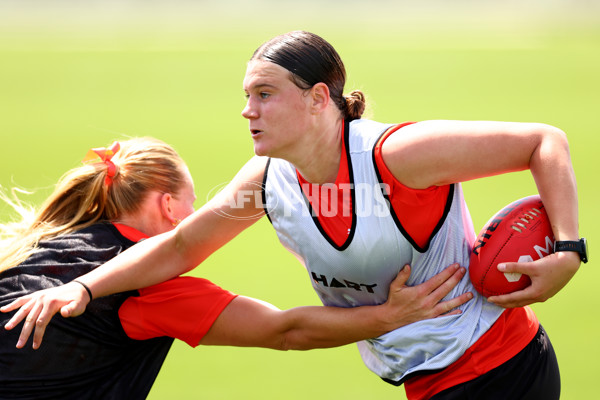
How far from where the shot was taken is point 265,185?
8.87 ft

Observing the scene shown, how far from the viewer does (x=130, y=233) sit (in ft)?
9.70

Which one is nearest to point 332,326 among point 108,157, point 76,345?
point 76,345

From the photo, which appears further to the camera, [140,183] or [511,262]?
[140,183]

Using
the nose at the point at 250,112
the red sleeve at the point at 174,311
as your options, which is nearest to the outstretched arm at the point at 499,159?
the nose at the point at 250,112

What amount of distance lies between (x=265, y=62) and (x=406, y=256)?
2.68 feet

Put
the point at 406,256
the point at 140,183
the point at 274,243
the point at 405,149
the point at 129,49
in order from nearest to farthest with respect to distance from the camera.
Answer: the point at 405,149 < the point at 406,256 < the point at 140,183 < the point at 274,243 < the point at 129,49

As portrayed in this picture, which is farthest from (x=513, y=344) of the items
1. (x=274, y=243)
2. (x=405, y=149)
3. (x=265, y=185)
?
(x=274, y=243)

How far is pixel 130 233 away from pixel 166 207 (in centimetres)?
20

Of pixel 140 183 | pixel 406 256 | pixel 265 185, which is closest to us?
pixel 406 256

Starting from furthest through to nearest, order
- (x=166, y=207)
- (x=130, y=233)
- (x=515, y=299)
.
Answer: (x=166, y=207) < (x=130, y=233) < (x=515, y=299)

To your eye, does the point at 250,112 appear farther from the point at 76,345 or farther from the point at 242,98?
the point at 242,98

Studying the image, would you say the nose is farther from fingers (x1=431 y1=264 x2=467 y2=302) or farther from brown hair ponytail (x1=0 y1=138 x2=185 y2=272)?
fingers (x1=431 y1=264 x2=467 y2=302)

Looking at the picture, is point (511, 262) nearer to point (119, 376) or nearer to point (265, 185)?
point (265, 185)

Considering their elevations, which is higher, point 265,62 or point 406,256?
point 265,62
